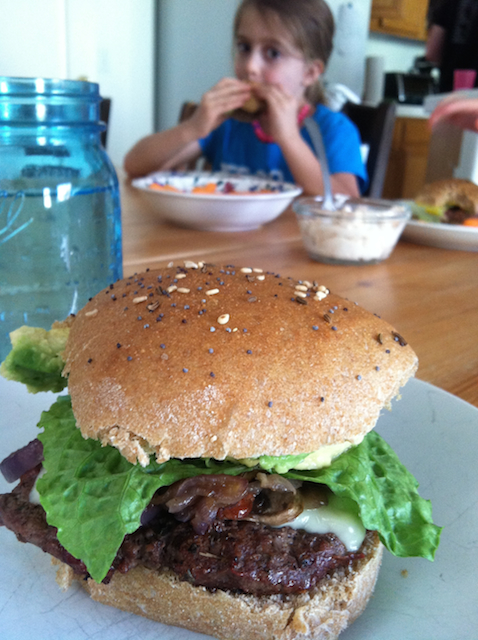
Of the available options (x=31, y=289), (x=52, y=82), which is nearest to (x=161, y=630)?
(x=31, y=289)

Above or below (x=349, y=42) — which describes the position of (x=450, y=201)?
below

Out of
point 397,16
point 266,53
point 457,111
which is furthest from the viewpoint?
point 397,16

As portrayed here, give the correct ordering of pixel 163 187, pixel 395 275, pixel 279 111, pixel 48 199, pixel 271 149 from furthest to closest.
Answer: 1. pixel 271 149
2. pixel 279 111
3. pixel 163 187
4. pixel 395 275
5. pixel 48 199

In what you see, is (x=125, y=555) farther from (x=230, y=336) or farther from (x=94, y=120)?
(x=94, y=120)

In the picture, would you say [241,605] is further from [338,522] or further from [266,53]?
[266,53]

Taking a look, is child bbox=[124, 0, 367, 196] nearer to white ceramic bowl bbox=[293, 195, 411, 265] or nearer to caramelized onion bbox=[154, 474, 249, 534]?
white ceramic bowl bbox=[293, 195, 411, 265]

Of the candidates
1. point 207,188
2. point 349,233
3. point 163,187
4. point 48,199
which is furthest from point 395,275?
point 48,199
